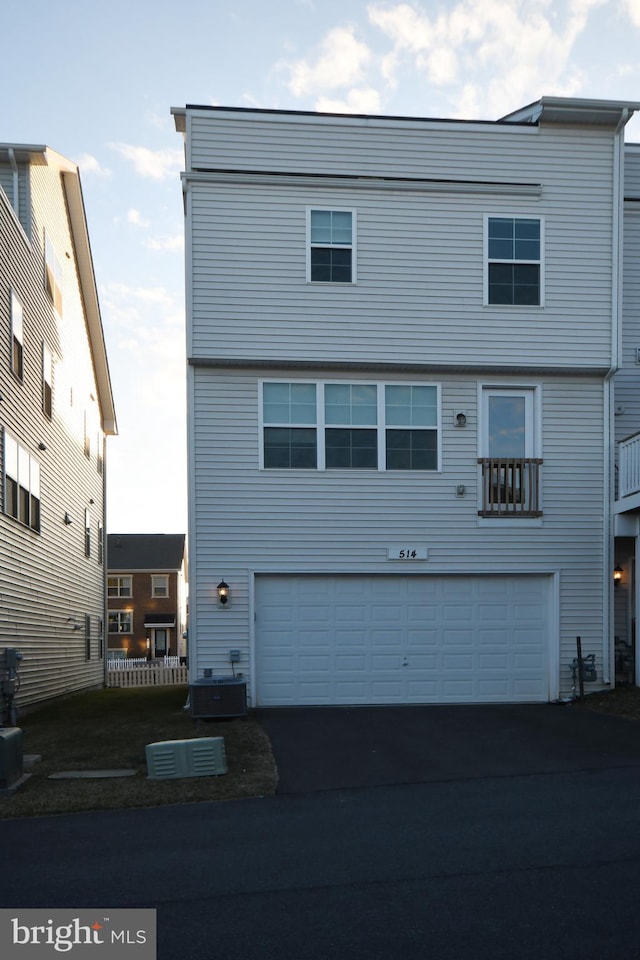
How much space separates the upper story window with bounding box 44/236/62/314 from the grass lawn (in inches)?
360

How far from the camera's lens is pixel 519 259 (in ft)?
53.3

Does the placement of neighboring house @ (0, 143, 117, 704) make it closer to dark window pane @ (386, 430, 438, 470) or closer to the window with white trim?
dark window pane @ (386, 430, 438, 470)

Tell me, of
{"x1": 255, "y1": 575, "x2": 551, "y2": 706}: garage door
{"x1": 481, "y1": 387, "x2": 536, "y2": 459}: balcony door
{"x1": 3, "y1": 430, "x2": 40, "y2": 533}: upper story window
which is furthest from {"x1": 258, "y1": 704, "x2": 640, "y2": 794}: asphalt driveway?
{"x1": 3, "y1": 430, "x2": 40, "y2": 533}: upper story window

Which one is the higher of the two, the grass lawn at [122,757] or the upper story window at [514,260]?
the upper story window at [514,260]

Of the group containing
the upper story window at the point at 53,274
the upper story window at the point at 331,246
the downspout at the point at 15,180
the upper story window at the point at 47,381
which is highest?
the downspout at the point at 15,180

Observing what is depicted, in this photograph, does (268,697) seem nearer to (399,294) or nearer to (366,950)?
(399,294)

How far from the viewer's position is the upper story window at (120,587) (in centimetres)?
5266

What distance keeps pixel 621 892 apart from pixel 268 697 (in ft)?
33.6

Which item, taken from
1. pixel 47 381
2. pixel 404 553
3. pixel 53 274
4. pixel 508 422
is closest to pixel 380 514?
pixel 404 553

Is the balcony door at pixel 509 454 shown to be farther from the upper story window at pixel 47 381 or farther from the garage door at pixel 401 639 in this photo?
the upper story window at pixel 47 381

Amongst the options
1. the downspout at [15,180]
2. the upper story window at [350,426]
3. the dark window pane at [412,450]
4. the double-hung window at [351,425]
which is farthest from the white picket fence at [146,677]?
the dark window pane at [412,450]

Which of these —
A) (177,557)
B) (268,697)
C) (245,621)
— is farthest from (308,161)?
(177,557)

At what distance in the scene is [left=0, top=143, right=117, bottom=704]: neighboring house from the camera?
54.5 feet

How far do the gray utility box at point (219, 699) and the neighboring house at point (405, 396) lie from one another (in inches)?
56.2
